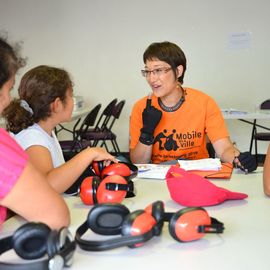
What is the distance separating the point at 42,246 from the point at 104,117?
185 inches

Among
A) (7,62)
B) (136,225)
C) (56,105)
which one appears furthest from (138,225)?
(56,105)

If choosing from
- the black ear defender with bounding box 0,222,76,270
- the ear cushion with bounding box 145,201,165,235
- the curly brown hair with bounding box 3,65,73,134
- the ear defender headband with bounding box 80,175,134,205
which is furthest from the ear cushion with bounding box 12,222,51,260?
the curly brown hair with bounding box 3,65,73,134

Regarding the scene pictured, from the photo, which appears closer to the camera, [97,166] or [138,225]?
[138,225]

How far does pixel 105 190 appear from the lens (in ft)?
3.97

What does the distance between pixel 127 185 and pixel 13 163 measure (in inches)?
17.0

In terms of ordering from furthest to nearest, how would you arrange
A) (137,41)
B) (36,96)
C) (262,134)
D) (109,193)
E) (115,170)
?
(137,41) < (262,134) < (36,96) < (115,170) < (109,193)

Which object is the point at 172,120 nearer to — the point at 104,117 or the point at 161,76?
the point at 161,76

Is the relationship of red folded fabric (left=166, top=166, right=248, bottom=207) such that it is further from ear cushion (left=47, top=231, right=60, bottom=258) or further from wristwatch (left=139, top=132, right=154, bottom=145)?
wristwatch (left=139, top=132, right=154, bottom=145)

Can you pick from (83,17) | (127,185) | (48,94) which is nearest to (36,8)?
(83,17)

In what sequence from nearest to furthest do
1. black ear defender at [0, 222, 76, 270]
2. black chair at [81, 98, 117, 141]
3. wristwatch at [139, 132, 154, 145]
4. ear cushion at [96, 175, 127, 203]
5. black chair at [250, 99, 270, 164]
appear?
black ear defender at [0, 222, 76, 270], ear cushion at [96, 175, 127, 203], wristwatch at [139, 132, 154, 145], black chair at [250, 99, 270, 164], black chair at [81, 98, 117, 141]

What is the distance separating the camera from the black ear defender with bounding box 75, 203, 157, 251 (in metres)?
0.90

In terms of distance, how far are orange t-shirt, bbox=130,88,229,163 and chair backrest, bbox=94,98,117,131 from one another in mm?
2716

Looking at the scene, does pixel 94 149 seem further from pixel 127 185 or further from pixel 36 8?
pixel 36 8

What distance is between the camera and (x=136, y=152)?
83.3 inches
